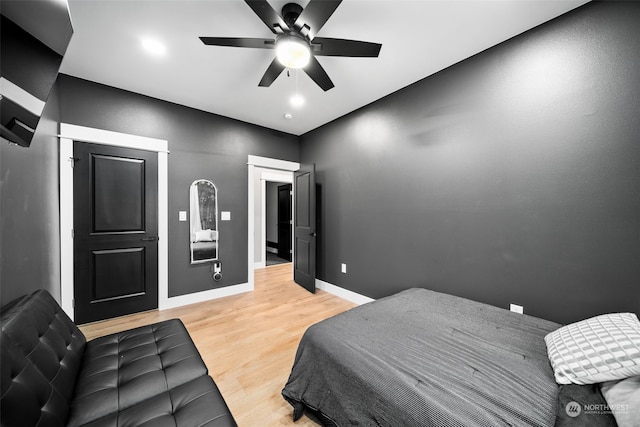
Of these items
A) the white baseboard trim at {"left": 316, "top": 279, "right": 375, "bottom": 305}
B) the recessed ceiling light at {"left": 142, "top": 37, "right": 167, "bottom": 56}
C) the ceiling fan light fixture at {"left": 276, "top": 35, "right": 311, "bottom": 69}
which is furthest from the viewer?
the white baseboard trim at {"left": 316, "top": 279, "right": 375, "bottom": 305}

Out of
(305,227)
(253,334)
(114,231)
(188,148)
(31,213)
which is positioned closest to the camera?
(31,213)

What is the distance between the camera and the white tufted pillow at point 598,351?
3.16 ft

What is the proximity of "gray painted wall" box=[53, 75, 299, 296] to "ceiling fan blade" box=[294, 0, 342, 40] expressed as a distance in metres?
2.33

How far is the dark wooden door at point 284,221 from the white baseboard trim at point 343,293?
240 centimetres

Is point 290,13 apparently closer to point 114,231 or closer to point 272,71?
point 272,71

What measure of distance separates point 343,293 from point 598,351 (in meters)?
2.70

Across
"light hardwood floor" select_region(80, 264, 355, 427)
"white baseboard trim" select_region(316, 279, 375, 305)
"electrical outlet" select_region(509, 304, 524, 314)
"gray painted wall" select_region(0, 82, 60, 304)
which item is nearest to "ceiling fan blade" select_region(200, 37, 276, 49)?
"gray painted wall" select_region(0, 82, 60, 304)

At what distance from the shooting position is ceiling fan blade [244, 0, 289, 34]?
4.59ft

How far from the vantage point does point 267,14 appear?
150cm

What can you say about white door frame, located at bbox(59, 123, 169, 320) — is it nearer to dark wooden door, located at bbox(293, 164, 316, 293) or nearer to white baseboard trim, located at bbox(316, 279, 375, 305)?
dark wooden door, located at bbox(293, 164, 316, 293)

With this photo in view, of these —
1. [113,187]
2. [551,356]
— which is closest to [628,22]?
[551,356]

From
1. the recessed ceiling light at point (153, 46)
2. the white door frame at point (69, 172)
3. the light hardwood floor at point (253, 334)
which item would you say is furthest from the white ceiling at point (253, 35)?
the light hardwood floor at point (253, 334)

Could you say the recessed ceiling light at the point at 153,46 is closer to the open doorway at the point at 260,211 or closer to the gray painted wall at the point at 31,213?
the gray painted wall at the point at 31,213

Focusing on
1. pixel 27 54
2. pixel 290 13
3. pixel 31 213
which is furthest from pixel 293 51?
pixel 31 213
